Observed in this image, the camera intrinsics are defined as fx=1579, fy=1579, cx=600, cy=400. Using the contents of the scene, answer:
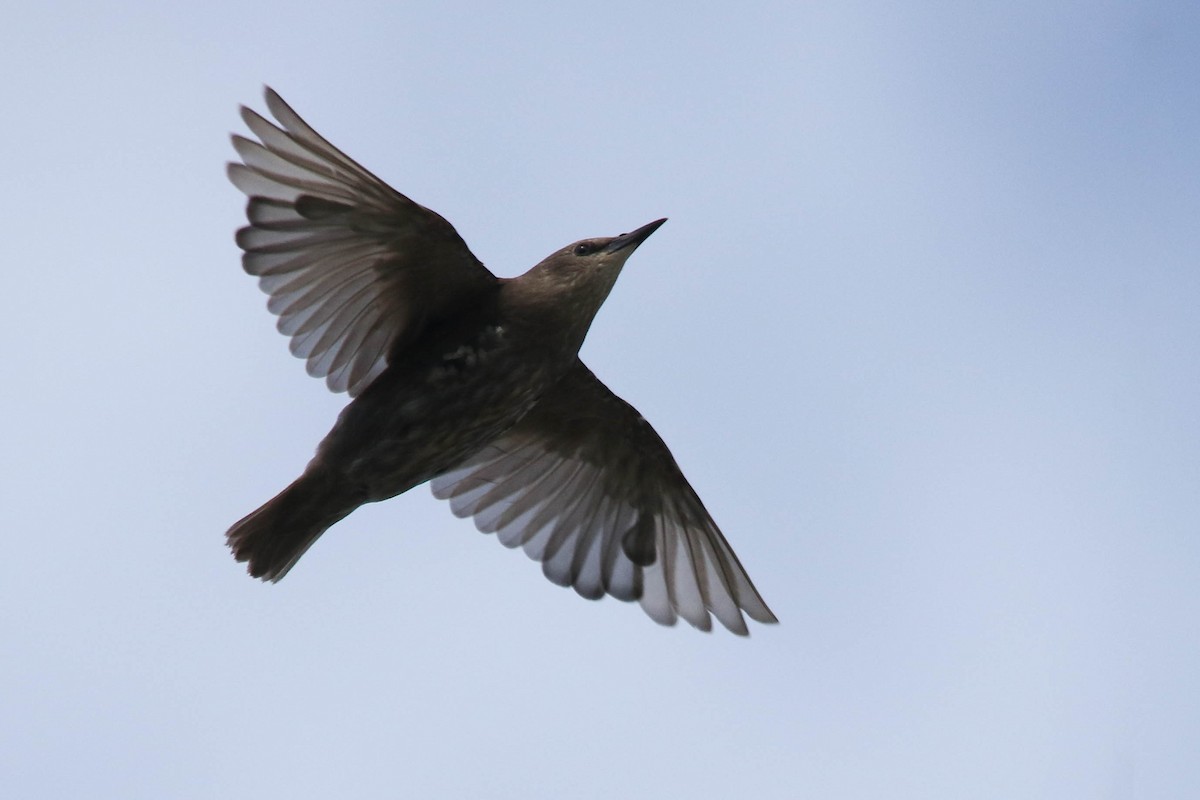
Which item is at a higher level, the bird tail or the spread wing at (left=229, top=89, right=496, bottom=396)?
the spread wing at (left=229, top=89, right=496, bottom=396)

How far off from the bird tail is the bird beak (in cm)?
167

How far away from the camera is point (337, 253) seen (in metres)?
7.09

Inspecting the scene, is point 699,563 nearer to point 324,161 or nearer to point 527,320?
point 527,320

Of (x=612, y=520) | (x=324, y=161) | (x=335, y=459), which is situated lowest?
(x=335, y=459)

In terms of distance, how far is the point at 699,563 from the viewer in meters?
8.59

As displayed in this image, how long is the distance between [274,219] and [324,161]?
0.34 m

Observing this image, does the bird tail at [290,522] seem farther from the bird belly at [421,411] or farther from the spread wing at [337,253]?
the spread wing at [337,253]

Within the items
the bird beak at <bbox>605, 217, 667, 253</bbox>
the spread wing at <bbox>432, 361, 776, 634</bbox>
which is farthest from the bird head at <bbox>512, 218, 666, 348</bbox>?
the spread wing at <bbox>432, 361, 776, 634</bbox>

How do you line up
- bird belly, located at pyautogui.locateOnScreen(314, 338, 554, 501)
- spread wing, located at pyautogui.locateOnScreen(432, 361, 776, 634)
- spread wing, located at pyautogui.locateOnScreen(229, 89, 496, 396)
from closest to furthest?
spread wing, located at pyautogui.locateOnScreen(229, 89, 496, 396) < bird belly, located at pyautogui.locateOnScreen(314, 338, 554, 501) < spread wing, located at pyautogui.locateOnScreen(432, 361, 776, 634)

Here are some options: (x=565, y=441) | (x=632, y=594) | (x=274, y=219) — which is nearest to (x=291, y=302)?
(x=274, y=219)

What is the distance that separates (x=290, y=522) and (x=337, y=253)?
4.16 ft

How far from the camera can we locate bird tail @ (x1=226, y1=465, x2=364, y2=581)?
7.19 metres

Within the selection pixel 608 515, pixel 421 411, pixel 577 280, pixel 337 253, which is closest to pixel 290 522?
pixel 421 411

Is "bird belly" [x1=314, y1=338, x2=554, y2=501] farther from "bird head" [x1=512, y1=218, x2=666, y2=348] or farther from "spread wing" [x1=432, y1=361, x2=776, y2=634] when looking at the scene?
"spread wing" [x1=432, y1=361, x2=776, y2=634]
